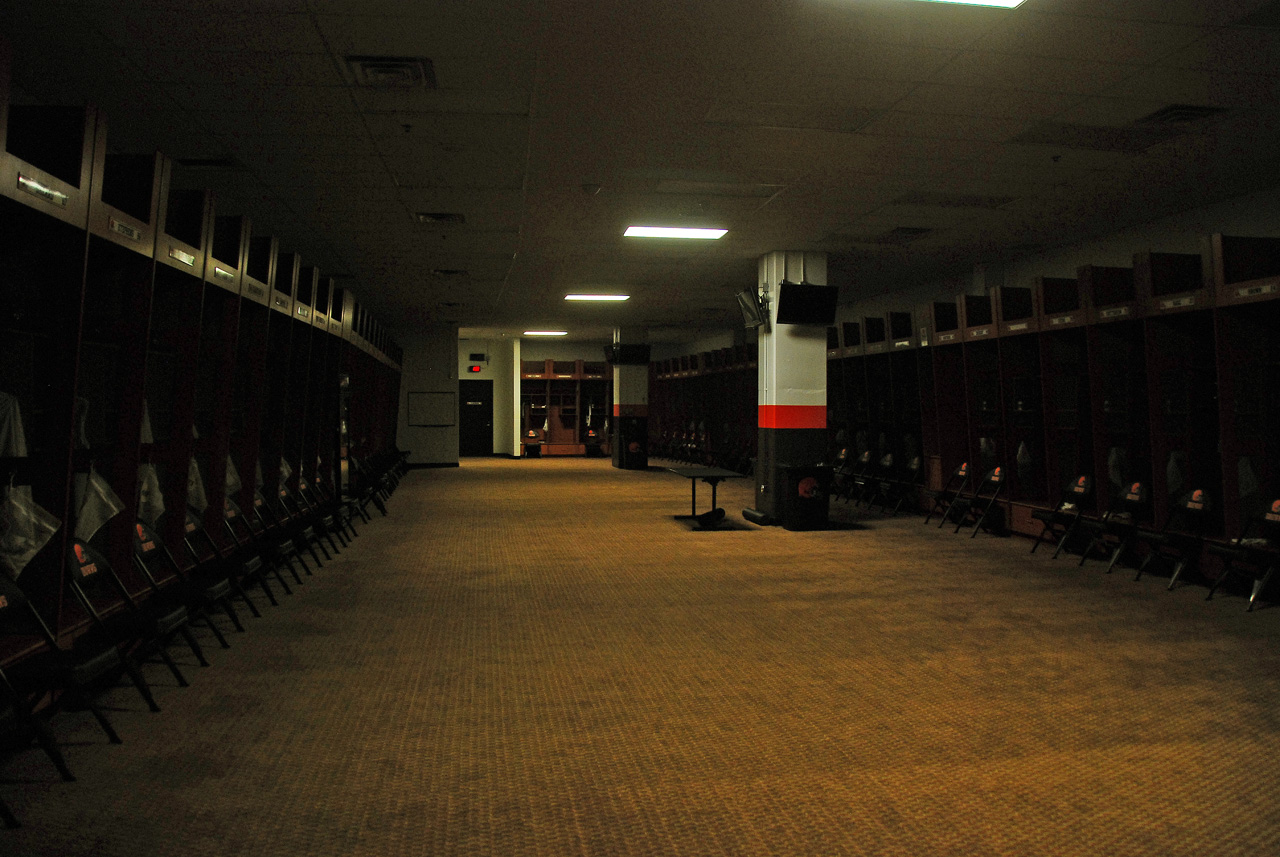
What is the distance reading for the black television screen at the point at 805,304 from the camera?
9.39 m

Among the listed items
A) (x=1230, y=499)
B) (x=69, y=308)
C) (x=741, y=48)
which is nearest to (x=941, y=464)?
(x=1230, y=499)

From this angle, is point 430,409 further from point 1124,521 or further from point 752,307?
point 1124,521

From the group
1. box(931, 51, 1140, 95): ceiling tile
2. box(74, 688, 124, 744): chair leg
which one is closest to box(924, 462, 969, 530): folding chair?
box(931, 51, 1140, 95): ceiling tile

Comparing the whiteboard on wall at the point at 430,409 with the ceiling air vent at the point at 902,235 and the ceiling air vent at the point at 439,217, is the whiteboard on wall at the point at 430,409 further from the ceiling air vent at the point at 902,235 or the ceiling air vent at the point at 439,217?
the ceiling air vent at the point at 902,235

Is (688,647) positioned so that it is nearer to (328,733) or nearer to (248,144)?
(328,733)

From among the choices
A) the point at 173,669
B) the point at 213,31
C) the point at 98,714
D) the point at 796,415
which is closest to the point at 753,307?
the point at 796,415

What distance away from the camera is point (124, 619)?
3.59m

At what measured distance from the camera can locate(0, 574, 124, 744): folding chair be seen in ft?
9.20

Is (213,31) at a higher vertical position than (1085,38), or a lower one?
lower

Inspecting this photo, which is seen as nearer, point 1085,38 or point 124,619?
point 124,619

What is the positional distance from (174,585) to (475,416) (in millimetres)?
19730

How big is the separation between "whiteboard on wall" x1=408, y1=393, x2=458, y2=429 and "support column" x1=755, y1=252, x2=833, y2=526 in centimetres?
1087

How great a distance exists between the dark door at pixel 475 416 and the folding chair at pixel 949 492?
1564cm

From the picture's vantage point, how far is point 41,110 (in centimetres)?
337
